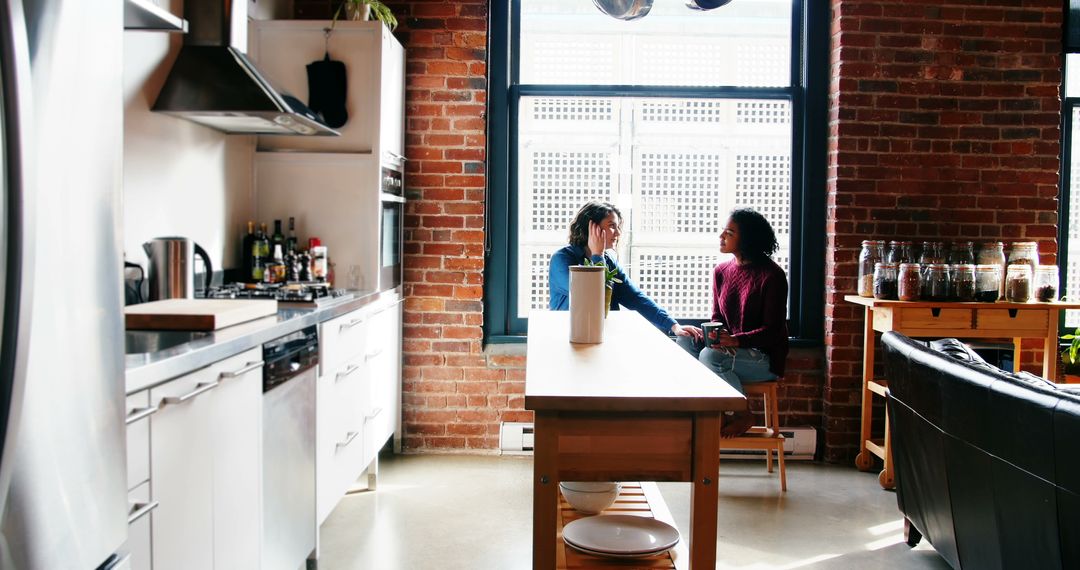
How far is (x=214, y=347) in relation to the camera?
2.03 metres

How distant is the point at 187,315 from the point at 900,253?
3.49 metres

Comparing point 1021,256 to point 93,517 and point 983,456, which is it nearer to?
point 983,456

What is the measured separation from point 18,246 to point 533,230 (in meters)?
3.97

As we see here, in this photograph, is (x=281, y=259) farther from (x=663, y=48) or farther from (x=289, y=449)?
(x=663, y=48)

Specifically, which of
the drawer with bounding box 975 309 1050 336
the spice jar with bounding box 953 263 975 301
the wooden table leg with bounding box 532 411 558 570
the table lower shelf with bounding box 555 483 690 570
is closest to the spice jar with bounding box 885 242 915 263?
the spice jar with bounding box 953 263 975 301

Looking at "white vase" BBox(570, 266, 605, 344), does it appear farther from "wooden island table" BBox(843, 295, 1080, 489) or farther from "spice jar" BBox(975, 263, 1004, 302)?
"spice jar" BBox(975, 263, 1004, 302)

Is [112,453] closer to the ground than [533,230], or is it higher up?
closer to the ground

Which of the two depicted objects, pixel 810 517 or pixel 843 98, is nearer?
pixel 810 517

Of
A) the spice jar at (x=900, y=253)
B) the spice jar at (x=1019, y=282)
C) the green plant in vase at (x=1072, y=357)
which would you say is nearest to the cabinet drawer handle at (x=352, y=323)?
the spice jar at (x=900, y=253)

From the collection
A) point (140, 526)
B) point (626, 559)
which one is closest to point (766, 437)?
point (626, 559)

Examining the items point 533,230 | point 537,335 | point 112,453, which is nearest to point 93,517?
point 112,453

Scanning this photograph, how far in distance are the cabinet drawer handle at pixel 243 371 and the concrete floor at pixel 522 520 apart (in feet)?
3.47

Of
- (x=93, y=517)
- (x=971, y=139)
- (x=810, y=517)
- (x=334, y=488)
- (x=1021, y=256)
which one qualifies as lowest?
(x=810, y=517)

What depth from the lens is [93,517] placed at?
1.17m
